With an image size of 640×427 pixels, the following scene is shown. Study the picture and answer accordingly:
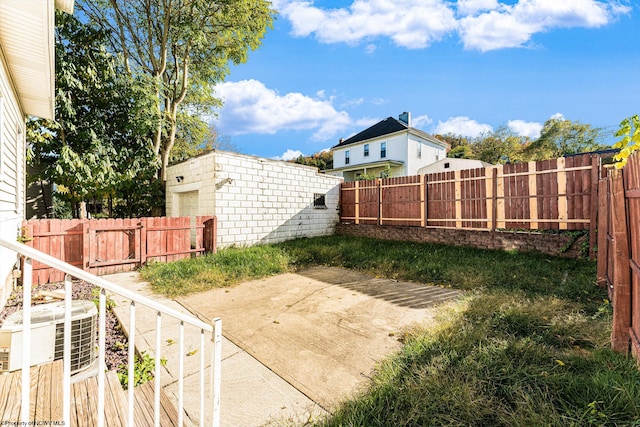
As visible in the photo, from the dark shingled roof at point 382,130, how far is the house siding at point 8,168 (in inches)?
785

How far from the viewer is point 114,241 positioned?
595 centimetres

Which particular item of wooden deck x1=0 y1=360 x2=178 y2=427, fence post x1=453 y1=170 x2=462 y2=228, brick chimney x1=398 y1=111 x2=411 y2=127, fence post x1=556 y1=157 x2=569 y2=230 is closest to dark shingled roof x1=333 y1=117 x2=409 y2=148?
brick chimney x1=398 y1=111 x2=411 y2=127

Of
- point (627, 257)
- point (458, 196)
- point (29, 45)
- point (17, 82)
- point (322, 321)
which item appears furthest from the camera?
point (458, 196)

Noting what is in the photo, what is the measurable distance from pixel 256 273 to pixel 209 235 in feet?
7.45

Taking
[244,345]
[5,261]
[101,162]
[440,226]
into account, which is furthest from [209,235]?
[440,226]

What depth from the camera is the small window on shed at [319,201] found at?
33.9ft

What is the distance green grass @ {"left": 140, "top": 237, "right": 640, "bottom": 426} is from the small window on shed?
18.7 ft

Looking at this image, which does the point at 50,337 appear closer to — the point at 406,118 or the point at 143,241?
the point at 143,241

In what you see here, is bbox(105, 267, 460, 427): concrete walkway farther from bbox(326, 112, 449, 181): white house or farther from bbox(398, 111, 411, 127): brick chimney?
bbox(398, 111, 411, 127): brick chimney

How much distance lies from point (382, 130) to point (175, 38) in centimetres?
1575

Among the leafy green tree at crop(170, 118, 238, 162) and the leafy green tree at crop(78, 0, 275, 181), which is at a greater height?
the leafy green tree at crop(78, 0, 275, 181)

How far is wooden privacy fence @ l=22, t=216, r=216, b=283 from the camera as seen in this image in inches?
206

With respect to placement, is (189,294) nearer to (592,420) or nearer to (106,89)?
(592,420)

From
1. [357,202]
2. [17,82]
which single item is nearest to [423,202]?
[357,202]
